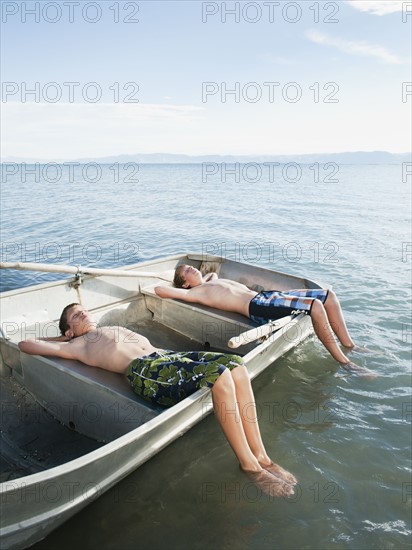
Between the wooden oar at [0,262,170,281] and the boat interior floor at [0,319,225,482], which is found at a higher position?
the wooden oar at [0,262,170,281]

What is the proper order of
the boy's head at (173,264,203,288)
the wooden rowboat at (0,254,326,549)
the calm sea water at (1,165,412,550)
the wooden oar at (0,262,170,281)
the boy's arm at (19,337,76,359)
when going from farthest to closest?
the boy's head at (173,264,203,288)
the wooden oar at (0,262,170,281)
the boy's arm at (19,337,76,359)
the calm sea water at (1,165,412,550)
the wooden rowboat at (0,254,326,549)

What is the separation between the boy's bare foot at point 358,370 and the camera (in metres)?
5.74

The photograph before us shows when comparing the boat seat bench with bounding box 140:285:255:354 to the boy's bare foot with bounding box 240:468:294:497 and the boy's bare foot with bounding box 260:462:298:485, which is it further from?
the boy's bare foot with bounding box 240:468:294:497

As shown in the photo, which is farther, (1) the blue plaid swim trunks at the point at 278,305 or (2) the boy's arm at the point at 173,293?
(2) the boy's arm at the point at 173,293

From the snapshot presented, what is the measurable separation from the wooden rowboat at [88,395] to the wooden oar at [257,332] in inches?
0.5

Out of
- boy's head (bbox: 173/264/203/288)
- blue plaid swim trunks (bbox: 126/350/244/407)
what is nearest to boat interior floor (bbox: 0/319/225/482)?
blue plaid swim trunks (bbox: 126/350/244/407)

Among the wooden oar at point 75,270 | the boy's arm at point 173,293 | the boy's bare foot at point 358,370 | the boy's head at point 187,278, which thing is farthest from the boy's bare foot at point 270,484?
the wooden oar at point 75,270

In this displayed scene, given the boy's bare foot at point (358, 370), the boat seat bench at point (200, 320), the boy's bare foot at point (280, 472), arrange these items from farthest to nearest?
the boy's bare foot at point (358, 370)
the boat seat bench at point (200, 320)
the boy's bare foot at point (280, 472)

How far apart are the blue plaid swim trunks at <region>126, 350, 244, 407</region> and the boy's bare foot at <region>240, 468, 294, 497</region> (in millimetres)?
896

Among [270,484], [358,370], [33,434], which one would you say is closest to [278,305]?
[358,370]

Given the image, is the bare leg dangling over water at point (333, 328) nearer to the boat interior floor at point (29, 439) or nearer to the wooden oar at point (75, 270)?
the wooden oar at point (75, 270)

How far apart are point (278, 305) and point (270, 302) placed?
0.39 feet

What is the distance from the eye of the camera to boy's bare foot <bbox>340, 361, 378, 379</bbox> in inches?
226

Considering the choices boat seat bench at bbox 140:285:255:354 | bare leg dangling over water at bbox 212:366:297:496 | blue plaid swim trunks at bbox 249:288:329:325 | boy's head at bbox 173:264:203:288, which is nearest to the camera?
bare leg dangling over water at bbox 212:366:297:496
